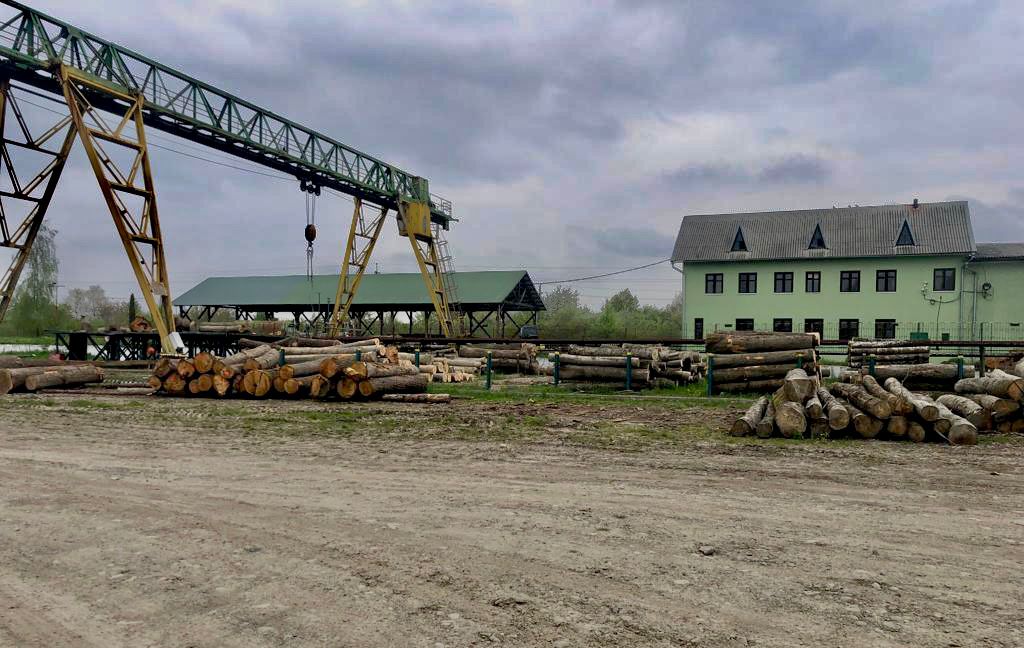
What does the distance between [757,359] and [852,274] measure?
78.6ft

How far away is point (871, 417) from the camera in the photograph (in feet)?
30.8

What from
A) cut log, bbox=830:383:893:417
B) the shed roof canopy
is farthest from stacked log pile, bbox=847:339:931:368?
the shed roof canopy

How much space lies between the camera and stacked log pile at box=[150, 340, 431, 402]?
1473cm

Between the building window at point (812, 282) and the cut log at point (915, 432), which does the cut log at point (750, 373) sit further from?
the building window at point (812, 282)

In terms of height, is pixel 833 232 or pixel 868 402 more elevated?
pixel 833 232

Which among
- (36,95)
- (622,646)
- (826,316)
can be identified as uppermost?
(36,95)

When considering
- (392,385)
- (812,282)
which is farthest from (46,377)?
(812,282)

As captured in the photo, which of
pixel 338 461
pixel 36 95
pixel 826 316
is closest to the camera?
pixel 338 461

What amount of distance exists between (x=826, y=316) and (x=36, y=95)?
3538cm

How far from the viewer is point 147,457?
7.90m

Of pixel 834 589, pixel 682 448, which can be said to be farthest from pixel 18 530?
pixel 682 448

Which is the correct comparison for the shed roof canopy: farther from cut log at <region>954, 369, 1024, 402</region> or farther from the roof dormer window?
cut log at <region>954, 369, 1024, 402</region>

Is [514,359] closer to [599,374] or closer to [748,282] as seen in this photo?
[599,374]

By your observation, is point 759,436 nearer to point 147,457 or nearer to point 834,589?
point 834,589
